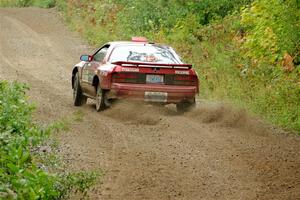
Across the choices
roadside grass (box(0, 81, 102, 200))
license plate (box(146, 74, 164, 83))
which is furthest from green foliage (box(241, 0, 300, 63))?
roadside grass (box(0, 81, 102, 200))

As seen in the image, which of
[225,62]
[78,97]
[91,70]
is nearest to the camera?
[91,70]

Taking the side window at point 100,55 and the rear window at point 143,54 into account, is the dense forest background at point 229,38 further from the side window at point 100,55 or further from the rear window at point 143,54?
the side window at point 100,55

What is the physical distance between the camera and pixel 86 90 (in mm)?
15812

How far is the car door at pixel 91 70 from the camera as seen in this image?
50.1 feet

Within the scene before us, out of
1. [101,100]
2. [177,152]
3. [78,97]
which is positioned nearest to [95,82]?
[101,100]

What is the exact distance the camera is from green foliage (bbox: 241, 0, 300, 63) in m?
14.6

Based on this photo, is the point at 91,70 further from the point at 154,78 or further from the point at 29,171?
the point at 29,171

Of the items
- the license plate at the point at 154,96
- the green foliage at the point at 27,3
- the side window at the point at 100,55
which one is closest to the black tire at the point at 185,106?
the license plate at the point at 154,96

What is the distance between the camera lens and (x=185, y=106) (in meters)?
14.9

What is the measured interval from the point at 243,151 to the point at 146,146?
1442 millimetres

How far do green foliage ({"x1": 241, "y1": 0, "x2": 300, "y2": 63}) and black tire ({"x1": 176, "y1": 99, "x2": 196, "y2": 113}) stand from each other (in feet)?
7.21

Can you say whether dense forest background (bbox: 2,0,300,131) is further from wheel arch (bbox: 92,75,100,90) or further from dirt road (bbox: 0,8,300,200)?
wheel arch (bbox: 92,75,100,90)

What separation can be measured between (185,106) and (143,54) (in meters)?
1.35

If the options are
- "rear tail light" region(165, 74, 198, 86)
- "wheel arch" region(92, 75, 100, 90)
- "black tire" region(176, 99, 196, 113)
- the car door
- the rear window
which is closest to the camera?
"rear tail light" region(165, 74, 198, 86)
